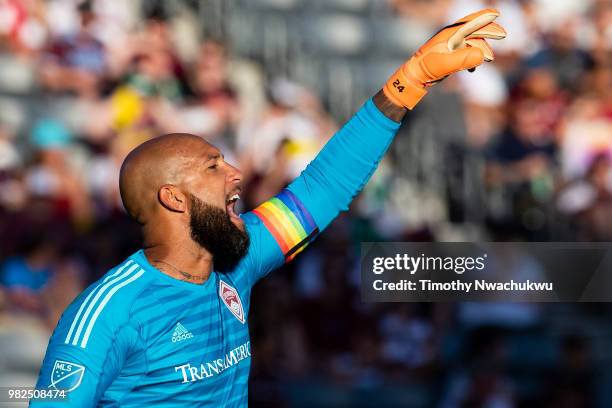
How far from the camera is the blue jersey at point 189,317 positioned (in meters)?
2.58

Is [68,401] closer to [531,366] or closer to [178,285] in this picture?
[178,285]

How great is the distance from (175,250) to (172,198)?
158 millimetres

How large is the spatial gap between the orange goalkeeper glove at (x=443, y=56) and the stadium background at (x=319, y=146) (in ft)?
9.43

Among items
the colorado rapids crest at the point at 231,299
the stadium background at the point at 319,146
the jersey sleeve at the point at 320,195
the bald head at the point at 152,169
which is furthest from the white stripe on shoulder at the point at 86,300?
the stadium background at the point at 319,146

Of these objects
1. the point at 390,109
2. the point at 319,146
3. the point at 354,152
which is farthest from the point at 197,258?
the point at 319,146

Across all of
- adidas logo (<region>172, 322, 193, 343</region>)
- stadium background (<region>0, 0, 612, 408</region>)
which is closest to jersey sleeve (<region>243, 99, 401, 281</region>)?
adidas logo (<region>172, 322, 193, 343</region>)

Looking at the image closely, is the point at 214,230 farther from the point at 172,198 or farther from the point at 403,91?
the point at 403,91

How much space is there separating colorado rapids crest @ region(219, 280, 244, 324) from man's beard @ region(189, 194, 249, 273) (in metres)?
0.13

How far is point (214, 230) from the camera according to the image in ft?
9.58

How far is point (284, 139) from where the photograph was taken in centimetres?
771

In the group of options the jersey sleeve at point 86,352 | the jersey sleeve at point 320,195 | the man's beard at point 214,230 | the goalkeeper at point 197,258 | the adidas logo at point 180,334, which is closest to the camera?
the jersey sleeve at point 86,352

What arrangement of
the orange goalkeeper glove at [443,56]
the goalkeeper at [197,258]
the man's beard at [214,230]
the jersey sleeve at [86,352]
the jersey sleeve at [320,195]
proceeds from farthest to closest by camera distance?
1. the jersey sleeve at [320,195]
2. the orange goalkeeper glove at [443,56]
3. the man's beard at [214,230]
4. the goalkeeper at [197,258]
5. the jersey sleeve at [86,352]

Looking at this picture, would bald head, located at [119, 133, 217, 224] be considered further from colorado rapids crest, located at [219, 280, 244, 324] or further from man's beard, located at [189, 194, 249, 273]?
colorado rapids crest, located at [219, 280, 244, 324]

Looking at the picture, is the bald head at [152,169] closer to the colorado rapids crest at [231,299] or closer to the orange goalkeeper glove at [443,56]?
the colorado rapids crest at [231,299]
